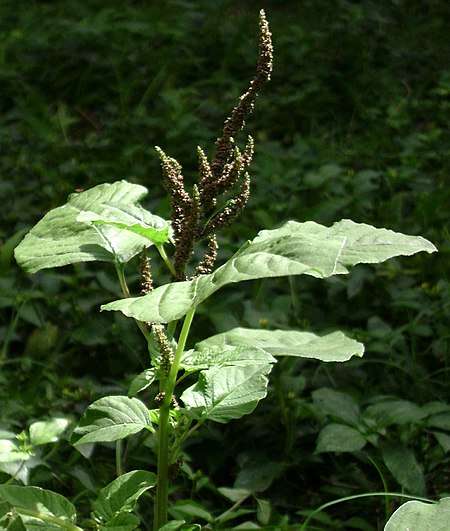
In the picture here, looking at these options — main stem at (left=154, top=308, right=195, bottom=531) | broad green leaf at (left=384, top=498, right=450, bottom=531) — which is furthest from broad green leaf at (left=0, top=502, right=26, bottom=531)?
broad green leaf at (left=384, top=498, right=450, bottom=531)

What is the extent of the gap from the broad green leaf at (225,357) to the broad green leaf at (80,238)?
23 cm

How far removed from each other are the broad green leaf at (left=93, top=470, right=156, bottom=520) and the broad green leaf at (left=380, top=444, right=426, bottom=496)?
2.41ft

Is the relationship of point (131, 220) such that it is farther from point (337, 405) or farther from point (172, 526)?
point (337, 405)

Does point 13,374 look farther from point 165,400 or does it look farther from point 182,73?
point 182,73

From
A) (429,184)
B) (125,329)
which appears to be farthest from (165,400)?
(429,184)

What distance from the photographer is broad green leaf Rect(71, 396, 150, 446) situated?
4.12ft

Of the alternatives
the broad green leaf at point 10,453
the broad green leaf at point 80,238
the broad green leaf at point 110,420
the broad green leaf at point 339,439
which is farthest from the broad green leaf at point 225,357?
the broad green leaf at point 339,439

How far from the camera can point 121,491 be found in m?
1.31

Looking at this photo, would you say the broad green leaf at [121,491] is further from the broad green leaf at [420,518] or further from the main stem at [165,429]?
the broad green leaf at [420,518]

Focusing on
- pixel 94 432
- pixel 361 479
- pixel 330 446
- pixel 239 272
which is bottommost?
pixel 361 479

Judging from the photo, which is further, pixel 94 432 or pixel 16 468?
pixel 16 468

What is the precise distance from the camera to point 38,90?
4.47 metres

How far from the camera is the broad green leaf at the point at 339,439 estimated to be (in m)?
1.79

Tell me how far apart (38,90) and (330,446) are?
321cm
